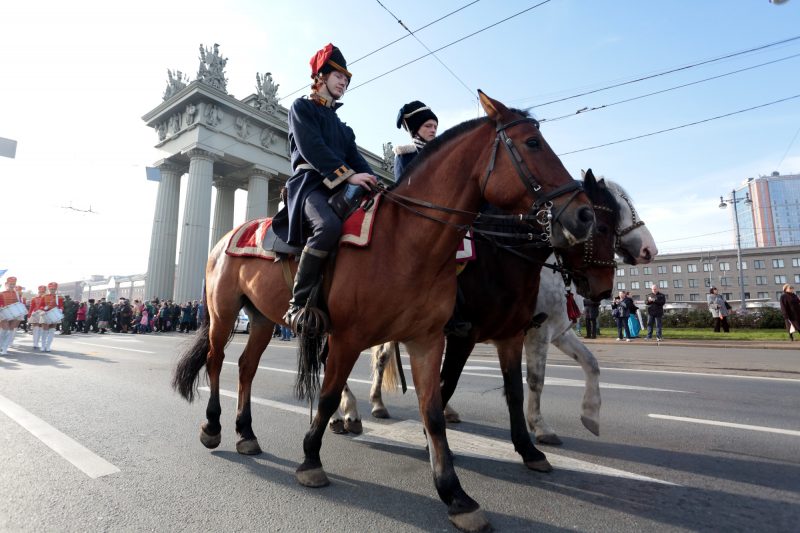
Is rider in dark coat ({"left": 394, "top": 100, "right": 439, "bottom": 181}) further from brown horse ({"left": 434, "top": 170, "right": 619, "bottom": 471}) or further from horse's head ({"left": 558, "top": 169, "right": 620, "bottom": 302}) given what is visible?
horse's head ({"left": 558, "top": 169, "right": 620, "bottom": 302})

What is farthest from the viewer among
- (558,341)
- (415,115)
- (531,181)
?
(415,115)

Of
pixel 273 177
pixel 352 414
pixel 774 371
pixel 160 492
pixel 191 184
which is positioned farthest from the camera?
pixel 273 177

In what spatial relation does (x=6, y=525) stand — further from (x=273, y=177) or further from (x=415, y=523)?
(x=273, y=177)

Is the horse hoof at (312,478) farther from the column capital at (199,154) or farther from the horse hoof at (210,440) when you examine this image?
the column capital at (199,154)

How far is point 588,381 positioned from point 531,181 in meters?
2.47

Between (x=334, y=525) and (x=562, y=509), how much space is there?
1.32 metres

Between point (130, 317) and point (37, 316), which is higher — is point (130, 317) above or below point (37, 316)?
above

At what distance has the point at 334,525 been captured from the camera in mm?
2318

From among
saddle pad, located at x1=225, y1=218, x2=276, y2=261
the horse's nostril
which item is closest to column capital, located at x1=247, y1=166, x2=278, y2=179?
saddle pad, located at x1=225, y1=218, x2=276, y2=261

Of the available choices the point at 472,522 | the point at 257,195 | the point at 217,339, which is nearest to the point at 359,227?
the point at 472,522

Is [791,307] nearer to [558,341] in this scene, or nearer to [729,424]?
[729,424]

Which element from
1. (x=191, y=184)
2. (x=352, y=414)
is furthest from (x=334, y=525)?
(x=191, y=184)

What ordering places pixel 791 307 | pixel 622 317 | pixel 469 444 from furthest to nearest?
pixel 622 317
pixel 791 307
pixel 469 444

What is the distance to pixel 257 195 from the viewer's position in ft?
109
